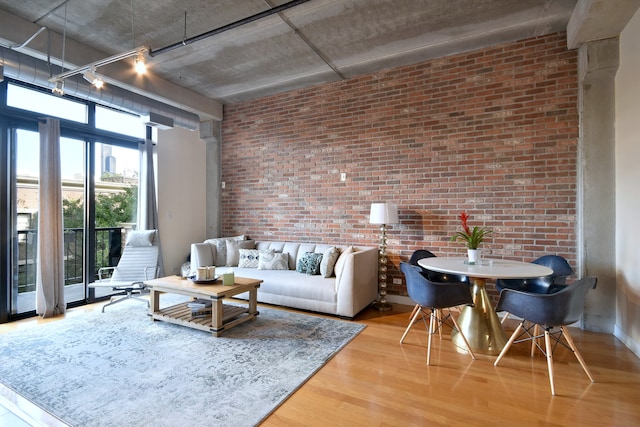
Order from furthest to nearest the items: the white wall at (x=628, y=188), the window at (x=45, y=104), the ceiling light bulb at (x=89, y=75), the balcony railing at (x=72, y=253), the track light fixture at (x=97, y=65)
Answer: the balcony railing at (x=72, y=253), the window at (x=45, y=104), the ceiling light bulb at (x=89, y=75), the white wall at (x=628, y=188), the track light fixture at (x=97, y=65)

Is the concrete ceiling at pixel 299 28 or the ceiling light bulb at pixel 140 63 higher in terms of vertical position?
the concrete ceiling at pixel 299 28

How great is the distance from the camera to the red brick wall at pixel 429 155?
12.0 ft

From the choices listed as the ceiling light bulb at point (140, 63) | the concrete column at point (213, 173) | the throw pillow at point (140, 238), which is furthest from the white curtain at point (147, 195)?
the ceiling light bulb at point (140, 63)

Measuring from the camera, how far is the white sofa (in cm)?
380

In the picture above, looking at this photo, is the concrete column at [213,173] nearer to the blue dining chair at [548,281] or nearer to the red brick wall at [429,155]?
the red brick wall at [429,155]

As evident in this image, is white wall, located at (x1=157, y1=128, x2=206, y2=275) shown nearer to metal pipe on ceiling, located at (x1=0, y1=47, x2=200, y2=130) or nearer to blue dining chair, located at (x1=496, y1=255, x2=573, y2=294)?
metal pipe on ceiling, located at (x1=0, y1=47, x2=200, y2=130)

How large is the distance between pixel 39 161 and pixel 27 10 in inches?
66.9

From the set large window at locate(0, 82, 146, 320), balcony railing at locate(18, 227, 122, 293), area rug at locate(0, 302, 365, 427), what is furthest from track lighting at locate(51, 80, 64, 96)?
area rug at locate(0, 302, 365, 427)

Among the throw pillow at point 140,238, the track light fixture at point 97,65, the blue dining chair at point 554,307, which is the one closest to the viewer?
the blue dining chair at point 554,307

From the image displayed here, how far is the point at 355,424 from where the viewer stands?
189cm

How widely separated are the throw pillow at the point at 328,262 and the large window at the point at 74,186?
3.37m

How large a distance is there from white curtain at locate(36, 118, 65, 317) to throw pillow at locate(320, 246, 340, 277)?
345 cm

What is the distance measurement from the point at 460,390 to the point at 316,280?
2159mm

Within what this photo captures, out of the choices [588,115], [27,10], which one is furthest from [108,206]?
[588,115]
